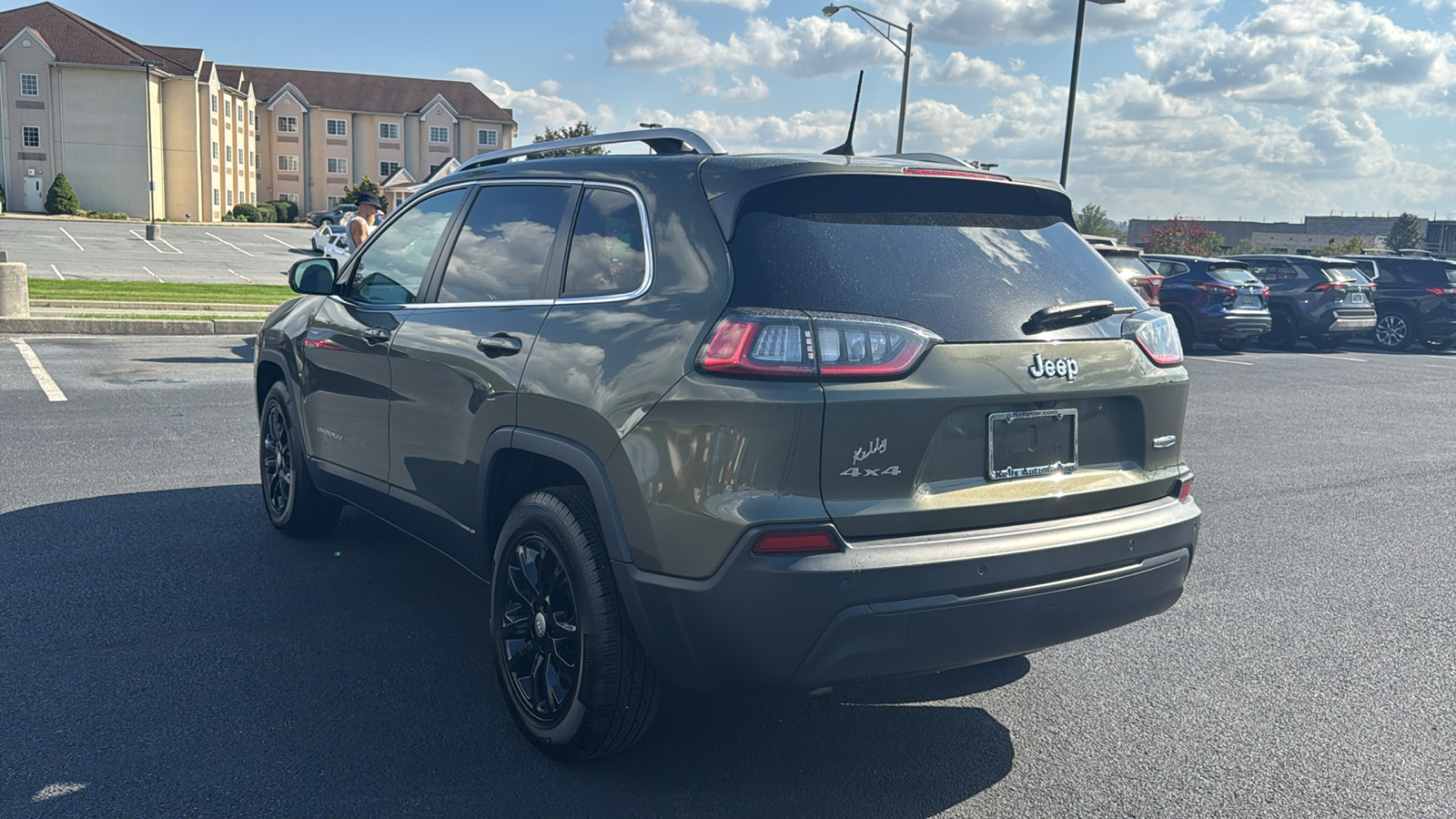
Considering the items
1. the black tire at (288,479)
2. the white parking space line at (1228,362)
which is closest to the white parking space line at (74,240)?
the white parking space line at (1228,362)

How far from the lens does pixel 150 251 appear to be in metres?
38.0

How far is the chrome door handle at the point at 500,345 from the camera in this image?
364 cm

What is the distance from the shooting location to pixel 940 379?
118 inches

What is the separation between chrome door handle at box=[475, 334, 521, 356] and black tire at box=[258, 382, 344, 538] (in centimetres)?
205

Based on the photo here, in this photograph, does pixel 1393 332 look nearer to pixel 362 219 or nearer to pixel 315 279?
pixel 362 219

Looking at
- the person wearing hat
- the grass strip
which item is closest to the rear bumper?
the person wearing hat

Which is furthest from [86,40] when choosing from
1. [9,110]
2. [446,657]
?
[446,657]

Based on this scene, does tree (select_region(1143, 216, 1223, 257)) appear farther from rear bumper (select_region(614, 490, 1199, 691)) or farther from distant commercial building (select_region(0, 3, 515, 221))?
rear bumper (select_region(614, 490, 1199, 691))

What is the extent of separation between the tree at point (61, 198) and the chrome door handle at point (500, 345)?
6958cm

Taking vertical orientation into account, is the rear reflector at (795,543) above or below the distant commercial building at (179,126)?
below

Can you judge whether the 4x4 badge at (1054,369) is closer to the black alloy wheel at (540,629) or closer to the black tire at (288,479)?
the black alloy wheel at (540,629)

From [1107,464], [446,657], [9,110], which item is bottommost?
[446,657]

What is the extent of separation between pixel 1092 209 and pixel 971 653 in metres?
172

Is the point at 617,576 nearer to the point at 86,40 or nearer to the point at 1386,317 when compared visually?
the point at 1386,317
